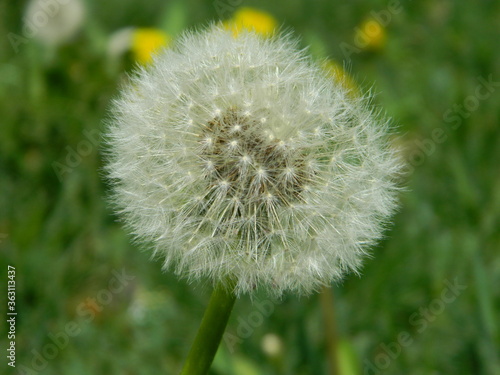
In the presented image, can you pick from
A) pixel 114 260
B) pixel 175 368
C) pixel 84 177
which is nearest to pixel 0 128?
pixel 84 177

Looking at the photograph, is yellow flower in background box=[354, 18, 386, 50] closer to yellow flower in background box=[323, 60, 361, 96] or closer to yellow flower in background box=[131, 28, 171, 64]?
yellow flower in background box=[131, 28, 171, 64]

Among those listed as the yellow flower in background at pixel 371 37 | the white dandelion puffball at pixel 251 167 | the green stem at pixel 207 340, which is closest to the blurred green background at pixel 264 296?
the yellow flower in background at pixel 371 37

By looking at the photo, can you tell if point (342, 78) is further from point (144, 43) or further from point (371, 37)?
point (371, 37)

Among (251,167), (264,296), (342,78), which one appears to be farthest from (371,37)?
(251,167)

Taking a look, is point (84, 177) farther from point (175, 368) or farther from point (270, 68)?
point (270, 68)

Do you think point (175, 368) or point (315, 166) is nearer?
point (315, 166)

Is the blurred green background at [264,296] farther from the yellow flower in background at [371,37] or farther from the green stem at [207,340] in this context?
the green stem at [207,340]

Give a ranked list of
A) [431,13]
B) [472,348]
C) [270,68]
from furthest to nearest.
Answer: [431,13] < [472,348] < [270,68]
